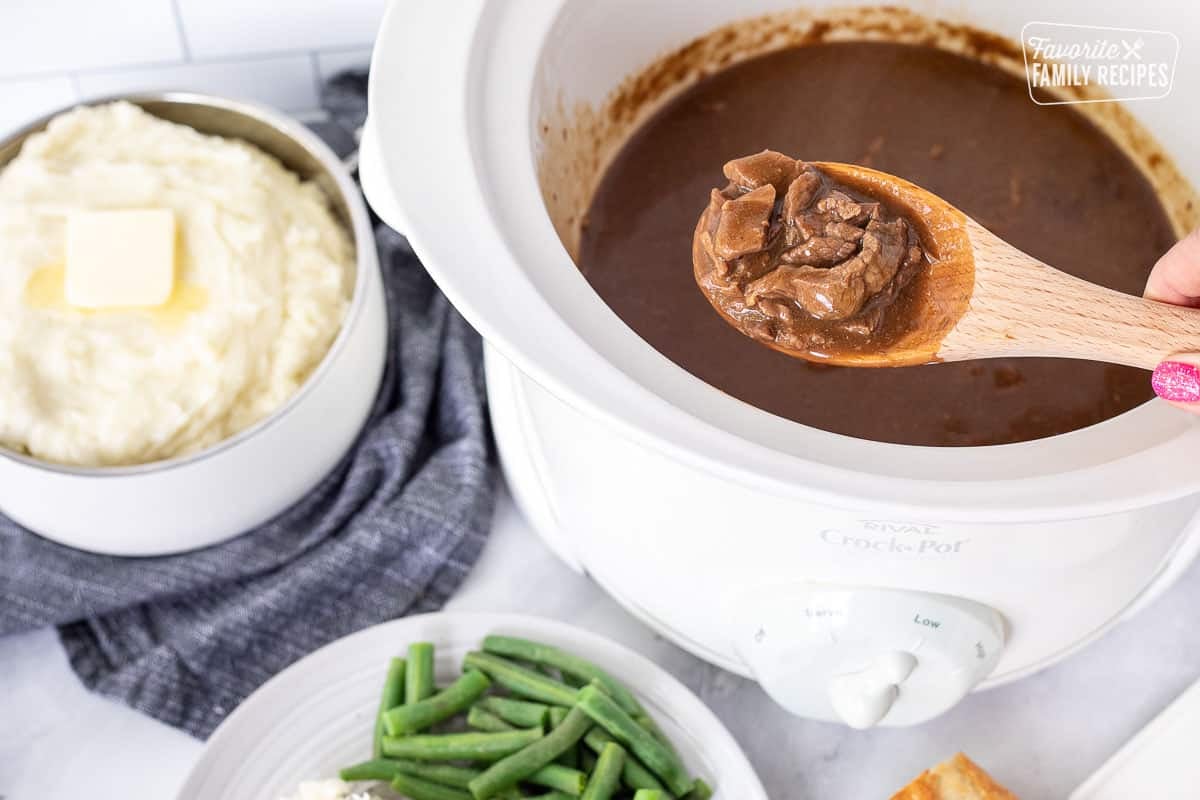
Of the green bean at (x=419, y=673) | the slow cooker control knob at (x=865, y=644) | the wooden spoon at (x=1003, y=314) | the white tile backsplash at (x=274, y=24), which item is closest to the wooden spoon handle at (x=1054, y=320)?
the wooden spoon at (x=1003, y=314)

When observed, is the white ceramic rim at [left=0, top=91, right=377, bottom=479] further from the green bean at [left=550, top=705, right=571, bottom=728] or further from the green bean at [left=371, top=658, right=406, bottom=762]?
the green bean at [left=550, top=705, right=571, bottom=728]

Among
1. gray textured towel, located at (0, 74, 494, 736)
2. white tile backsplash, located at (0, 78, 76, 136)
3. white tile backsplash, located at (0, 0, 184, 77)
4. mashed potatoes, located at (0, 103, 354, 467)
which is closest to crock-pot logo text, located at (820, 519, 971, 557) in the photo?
gray textured towel, located at (0, 74, 494, 736)

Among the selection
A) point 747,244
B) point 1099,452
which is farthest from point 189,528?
point 1099,452

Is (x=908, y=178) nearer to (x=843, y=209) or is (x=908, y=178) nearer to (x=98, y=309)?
(x=843, y=209)

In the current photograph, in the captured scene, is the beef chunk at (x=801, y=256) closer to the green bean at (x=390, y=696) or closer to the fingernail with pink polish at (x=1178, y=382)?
the fingernail with pink polish at (x=1178, y=382)

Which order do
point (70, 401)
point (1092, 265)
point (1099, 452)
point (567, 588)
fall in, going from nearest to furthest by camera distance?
point (1099, 452), point (1092, 265), point (70, 401), point (567, 588)

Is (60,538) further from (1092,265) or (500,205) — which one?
(1092,265)

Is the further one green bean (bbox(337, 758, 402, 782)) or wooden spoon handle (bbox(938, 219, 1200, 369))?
green bean (bbox(337, 758, 402, 782))
